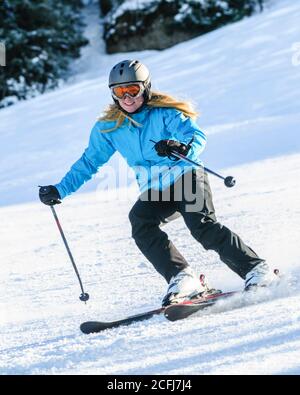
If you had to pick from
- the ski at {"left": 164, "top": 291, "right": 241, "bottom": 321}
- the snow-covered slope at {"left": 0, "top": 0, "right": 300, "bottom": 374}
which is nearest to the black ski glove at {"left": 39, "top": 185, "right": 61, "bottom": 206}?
the snow-covered slope at {"left": 0, "top": 0, "right": 300, "bottom": 374}

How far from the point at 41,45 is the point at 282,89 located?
9383 mm

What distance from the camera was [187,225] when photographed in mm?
4695

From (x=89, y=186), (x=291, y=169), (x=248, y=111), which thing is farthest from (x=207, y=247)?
(x=248, y=111)

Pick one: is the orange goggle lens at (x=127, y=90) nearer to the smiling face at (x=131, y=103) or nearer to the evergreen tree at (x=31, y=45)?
the smiling face at (x=131, y=103)

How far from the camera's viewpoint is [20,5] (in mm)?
21438

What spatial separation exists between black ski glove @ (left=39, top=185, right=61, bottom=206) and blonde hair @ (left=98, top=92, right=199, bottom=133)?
0.54 meters

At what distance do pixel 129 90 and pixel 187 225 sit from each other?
0.97m

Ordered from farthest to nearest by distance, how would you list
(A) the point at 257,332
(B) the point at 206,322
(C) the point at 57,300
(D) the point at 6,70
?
1. (D) the point at 6,70
2. (C) the point at 57,300
3. (B) the point at 206,322
4. (A) the point at 257,332

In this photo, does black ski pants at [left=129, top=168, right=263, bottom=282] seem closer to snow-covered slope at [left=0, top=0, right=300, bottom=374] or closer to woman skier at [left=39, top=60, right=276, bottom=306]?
woman skier at [left=39, top=60, right=276, bottom=306]

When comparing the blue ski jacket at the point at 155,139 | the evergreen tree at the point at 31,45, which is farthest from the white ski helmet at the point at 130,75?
the evergreen tree at the point at 31,45

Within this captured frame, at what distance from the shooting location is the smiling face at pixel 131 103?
4.62 metres

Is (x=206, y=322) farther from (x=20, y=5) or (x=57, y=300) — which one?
(x=20, y=5)

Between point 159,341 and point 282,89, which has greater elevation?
point 282,89

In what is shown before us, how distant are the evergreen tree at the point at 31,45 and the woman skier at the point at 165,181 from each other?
16.8 metres
